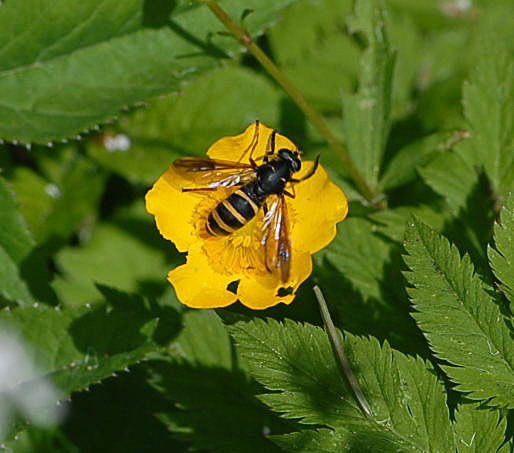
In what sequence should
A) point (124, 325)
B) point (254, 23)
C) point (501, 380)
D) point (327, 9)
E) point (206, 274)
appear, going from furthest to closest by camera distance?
point (327, 9) < point (254, 23) < point (124, 325) < point (206, 274) < point (501, 380)

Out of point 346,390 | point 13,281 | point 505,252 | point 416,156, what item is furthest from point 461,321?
point 13,281

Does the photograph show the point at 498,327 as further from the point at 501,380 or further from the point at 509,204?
the point at 509,204

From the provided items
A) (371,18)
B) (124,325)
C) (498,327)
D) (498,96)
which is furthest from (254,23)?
(498,327)

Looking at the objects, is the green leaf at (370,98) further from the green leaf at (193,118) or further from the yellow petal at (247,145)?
the green leaf at (193,118)

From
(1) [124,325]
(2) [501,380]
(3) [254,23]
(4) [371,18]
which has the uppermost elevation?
(3) [254,23]

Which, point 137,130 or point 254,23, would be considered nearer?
point 254,23

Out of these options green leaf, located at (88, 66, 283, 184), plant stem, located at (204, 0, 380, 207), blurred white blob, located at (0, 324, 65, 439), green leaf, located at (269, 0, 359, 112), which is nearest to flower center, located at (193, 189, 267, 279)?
plant stem, located at (204, 0, 380, 207)

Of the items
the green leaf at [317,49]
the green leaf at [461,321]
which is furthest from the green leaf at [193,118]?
the green leaf at [461,321]
